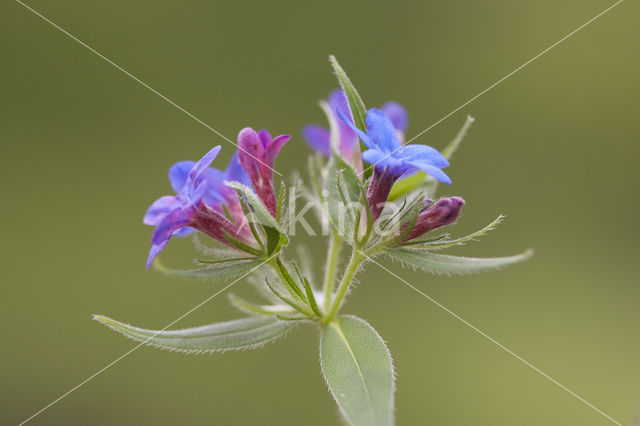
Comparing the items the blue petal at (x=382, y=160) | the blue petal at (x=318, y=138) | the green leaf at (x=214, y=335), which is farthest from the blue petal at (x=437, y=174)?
the blue petal at (x=318, y=138)

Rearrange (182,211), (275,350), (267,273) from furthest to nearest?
1. (275,350)
2. (267,273)
3. (182,211)

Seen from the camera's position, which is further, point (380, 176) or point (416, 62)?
point (416, 62)

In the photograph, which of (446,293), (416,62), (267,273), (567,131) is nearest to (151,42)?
(416,62)

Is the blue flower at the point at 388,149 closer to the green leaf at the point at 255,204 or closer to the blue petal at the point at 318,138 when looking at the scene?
the green leaf at the point at 255,204

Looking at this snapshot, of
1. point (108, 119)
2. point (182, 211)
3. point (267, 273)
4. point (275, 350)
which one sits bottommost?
point (275, 350)

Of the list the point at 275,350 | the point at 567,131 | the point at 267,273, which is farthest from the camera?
the point at 567,131

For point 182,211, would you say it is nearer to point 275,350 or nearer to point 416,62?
point 275,350
